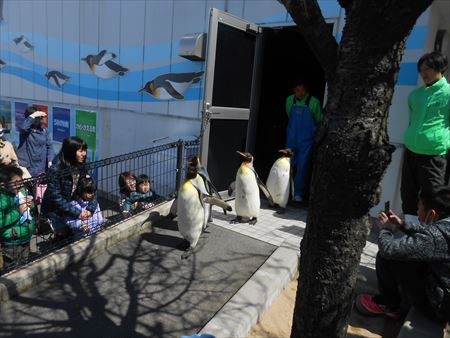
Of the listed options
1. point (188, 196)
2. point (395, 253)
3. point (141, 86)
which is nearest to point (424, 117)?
point (395, 253)

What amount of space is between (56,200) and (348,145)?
269 cm

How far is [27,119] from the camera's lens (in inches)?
190

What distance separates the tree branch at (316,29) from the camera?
1.27 meters

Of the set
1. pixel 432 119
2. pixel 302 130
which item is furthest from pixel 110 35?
pixel 432 119

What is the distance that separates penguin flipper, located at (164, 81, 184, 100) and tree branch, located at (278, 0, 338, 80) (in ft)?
14.3

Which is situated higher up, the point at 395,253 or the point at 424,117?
the point at 424,117

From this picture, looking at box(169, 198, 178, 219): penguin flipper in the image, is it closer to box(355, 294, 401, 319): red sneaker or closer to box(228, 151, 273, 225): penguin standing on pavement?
box(228, 151, 273, 225): penguin standing on pavement

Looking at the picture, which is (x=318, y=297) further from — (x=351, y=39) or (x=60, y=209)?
(x=60, y=209)

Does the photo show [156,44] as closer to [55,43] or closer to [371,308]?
[55,43]

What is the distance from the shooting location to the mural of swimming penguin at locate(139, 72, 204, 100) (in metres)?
5.40

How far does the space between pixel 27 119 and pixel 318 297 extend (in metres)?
4.67

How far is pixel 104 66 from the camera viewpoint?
6.62 meters

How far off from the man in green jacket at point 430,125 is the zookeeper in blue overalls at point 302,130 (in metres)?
1.43

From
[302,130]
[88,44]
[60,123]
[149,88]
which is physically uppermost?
[88,44]
